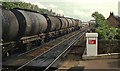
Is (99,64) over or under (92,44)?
under

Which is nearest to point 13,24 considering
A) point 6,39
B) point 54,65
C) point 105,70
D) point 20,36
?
point 6,39

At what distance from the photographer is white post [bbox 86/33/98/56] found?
15.0 metres

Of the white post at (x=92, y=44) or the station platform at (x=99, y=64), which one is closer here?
the station platform at (x=99, y=64)

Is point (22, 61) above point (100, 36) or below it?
below

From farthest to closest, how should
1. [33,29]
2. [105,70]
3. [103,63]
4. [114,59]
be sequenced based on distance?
[33,29] < [114,59] < [103,63] < [105,70]

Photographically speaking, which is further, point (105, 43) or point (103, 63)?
point (105, 43)

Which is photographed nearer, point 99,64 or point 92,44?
point 99,64

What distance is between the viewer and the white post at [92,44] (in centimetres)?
1499

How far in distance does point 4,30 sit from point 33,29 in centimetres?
649

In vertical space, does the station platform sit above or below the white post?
below

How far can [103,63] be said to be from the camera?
13.1 meters

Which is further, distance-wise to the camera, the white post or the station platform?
the white post

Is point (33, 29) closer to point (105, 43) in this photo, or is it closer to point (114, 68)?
point (105, 43)

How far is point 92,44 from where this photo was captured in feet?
49.9
